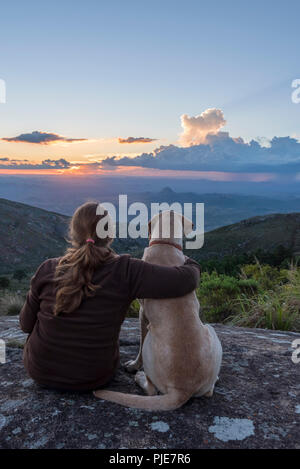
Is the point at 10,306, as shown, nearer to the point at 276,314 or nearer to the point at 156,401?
the point at 276,314

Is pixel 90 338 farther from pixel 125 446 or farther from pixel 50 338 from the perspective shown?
pixel 125 446

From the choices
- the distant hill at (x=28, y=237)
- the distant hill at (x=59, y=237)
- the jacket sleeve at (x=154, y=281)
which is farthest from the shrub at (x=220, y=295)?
the distant hill at (x=28, y=237)

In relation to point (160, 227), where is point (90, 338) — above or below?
below

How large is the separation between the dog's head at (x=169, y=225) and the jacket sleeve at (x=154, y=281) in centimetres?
52

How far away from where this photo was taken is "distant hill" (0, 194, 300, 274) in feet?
154

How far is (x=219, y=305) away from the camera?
7379 mm

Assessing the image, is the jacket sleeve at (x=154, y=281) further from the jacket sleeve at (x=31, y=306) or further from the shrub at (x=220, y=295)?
the shrub at (x=220, y=295)

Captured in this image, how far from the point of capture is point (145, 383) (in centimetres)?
320

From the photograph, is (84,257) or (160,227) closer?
(84,257)

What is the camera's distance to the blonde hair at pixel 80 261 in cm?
276

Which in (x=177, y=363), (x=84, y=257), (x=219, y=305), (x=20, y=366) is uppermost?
(x=84, y=257)
